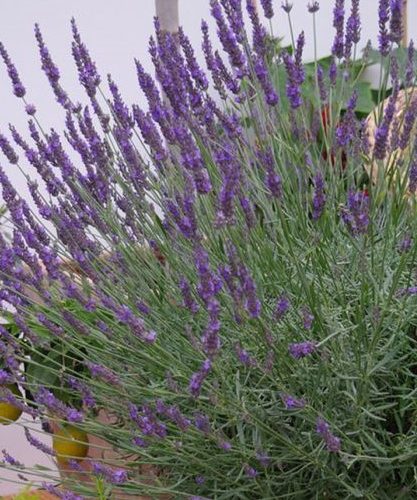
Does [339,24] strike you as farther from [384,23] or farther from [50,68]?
[50,68]

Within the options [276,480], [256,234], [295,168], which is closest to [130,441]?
[276,480]

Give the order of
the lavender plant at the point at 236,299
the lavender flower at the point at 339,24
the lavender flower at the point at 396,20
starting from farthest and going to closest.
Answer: the lavender flower at the point at 339,24, the lavender flower at the point at 396,20, the lavender plant at the point at 236,299

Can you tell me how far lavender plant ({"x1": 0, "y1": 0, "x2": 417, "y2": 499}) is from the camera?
41.6 inches

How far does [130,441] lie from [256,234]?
0.31 meters

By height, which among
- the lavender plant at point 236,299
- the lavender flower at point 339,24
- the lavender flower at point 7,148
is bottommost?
the lavender plant at point 236,299

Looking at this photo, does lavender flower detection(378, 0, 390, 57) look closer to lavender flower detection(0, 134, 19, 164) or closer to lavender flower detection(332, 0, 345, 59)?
lavender flower detection(332, 0, 345, 59)

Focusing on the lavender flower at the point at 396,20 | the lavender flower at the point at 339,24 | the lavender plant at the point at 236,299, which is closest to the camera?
the lavender plant at the point at 236,299

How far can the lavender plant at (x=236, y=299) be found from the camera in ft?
3.46

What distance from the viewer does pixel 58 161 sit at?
1367 mm

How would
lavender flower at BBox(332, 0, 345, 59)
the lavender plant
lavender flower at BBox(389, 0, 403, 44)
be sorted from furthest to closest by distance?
lavender flower at BBox(332, 0, 345, 59), lavender flower at BBox(389, 0, 403, 44), the lavender plant

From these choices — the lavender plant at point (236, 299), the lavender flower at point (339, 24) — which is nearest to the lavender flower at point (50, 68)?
the lavender plant at point (236, 299)

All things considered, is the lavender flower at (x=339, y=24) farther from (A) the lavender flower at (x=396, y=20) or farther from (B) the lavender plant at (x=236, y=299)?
(A) the lavender flower at (x=396, y=20)

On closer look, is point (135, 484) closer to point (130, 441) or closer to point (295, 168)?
point (130, 441)

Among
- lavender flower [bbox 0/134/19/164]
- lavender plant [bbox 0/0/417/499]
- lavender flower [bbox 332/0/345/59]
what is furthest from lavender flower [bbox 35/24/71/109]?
lavender flower [bbox 332/0/345/59]
